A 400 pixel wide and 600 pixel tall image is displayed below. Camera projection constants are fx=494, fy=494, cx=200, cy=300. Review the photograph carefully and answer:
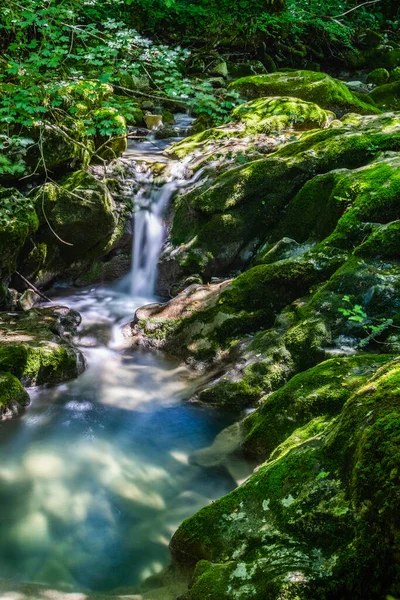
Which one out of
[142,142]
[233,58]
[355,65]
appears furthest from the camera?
[355,65]

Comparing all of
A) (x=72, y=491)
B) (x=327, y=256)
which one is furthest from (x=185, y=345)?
(x=72, y=491)

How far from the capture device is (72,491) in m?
4.11

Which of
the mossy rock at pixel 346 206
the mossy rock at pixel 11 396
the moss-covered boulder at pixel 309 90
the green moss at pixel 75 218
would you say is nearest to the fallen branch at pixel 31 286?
the green moss at pixel 75 218

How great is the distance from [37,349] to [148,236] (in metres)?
4.07

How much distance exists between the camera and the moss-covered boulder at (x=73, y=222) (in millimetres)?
8094

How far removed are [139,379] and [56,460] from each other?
1.61 meters

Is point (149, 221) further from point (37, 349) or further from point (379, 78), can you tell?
point (379, 78)

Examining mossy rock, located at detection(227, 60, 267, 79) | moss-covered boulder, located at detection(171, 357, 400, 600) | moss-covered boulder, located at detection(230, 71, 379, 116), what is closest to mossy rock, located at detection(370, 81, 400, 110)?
moss-covered boulder, located at detection(230, 71, 379, 116)

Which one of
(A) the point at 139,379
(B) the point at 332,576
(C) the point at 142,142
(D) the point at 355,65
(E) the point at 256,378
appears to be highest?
(D) the point at 355,65

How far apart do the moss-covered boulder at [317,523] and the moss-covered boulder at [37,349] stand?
9.92 ft

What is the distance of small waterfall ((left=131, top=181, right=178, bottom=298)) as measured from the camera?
8844mm

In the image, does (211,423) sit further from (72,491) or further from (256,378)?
(72,491)

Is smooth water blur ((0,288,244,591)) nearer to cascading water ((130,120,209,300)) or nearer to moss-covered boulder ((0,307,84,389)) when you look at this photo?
moss-covered boulder ((0,307,84,389))

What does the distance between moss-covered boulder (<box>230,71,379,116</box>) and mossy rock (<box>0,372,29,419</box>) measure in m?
9.56
